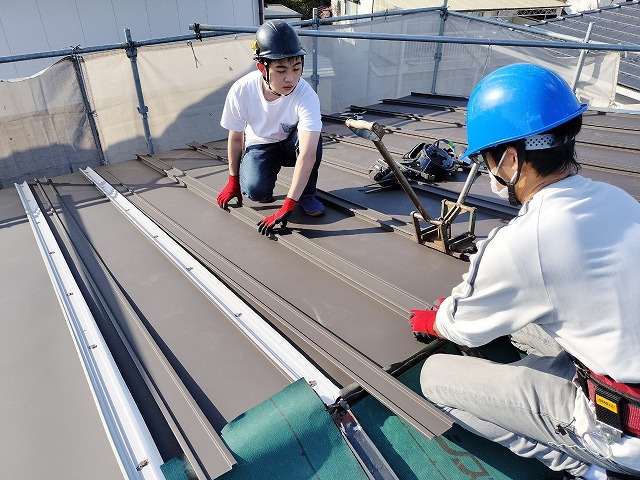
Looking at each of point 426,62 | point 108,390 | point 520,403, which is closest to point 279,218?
point 108,390

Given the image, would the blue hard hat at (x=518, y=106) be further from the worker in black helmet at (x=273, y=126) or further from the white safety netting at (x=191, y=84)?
the white safety netting at (x=191, y=84)

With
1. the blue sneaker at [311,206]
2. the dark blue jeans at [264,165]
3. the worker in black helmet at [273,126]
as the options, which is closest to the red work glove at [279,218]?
the worker in black helmet at [273,126]

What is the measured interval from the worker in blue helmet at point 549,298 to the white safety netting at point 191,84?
459cm

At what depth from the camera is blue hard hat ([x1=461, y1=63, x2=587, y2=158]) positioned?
4.31ft

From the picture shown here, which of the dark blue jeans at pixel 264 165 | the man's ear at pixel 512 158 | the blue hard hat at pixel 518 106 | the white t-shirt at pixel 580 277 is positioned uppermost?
the blue hard hat at pixel 518 106

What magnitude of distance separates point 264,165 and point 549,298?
2.46m

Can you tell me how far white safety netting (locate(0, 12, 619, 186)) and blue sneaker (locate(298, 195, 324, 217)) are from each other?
3.02m

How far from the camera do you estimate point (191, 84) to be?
214 inches

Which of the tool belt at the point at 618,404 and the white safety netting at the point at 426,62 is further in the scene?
the white safety netting at the point at 426,62

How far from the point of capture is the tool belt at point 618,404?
121cm

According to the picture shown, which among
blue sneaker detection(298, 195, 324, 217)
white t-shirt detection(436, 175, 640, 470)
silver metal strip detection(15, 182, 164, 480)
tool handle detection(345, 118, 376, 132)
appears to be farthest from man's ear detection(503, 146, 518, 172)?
blue sneaker detection(298, 195, 324, 217)

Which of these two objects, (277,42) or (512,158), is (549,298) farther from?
(277,42)

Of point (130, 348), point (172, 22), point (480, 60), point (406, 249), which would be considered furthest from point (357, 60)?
point (130, 348)

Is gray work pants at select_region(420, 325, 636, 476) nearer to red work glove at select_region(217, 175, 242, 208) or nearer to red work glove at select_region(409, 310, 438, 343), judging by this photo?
red work glove at select_region(409, 310, 438, 343)
